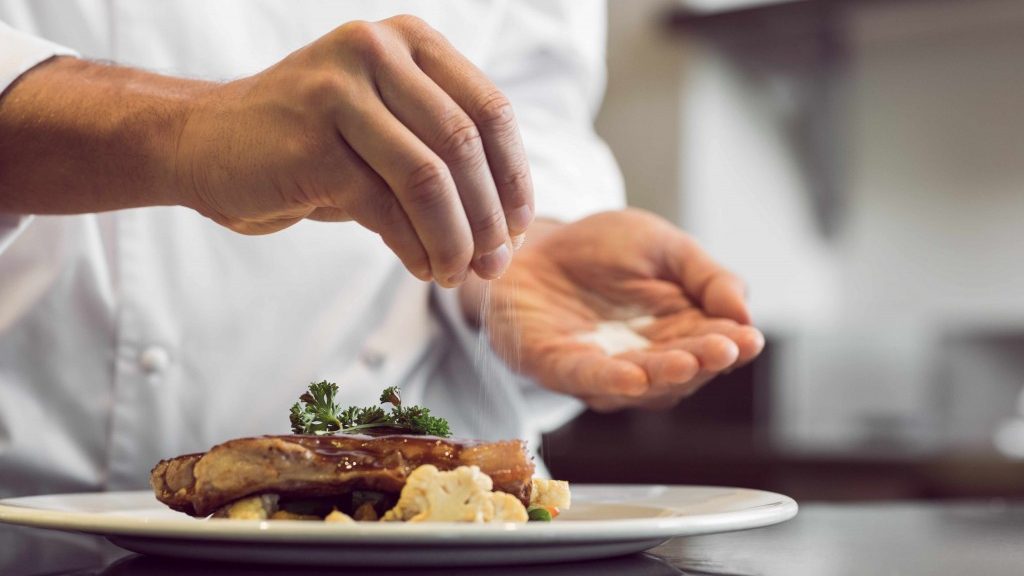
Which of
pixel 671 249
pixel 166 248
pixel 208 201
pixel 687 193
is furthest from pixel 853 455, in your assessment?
pixel 208 201

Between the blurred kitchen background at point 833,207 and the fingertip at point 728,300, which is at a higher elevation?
the blurred kitchen background at point 833,207

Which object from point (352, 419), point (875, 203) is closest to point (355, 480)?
point (352, 419)

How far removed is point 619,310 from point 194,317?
50 cm

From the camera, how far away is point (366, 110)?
2.30ft

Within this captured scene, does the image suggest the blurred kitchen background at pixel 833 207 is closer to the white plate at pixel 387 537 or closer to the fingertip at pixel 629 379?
the fingertip at pixel 629 379

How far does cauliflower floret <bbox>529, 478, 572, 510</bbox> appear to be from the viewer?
844mm

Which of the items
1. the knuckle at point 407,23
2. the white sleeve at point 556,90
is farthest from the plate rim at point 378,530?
the white sleeve at point 556,90

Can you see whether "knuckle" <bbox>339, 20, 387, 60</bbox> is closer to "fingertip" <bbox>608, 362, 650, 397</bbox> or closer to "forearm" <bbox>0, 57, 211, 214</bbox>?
"forearm" <bbox>0, 57, 211, 214</bbox>

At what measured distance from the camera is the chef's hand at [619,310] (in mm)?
1074

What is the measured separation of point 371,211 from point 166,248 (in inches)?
24.7

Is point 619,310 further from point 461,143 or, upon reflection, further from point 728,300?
point 461,143

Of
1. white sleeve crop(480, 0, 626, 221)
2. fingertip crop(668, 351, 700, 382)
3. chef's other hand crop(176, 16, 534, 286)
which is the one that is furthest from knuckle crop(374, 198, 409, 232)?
white sleeve crop(480, 0, 626, 221)

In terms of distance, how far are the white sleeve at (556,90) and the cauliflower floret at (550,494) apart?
2.55ft

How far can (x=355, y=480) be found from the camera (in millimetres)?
726
